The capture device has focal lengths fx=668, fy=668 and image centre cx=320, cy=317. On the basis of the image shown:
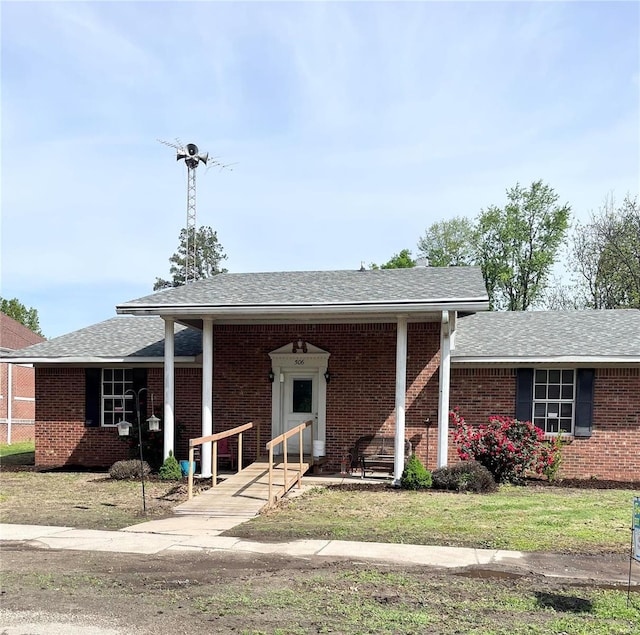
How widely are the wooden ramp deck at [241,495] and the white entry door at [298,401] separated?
193 centimetres

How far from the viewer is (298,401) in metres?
15.9

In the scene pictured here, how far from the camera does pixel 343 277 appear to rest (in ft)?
55.5

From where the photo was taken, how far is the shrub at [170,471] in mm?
13922

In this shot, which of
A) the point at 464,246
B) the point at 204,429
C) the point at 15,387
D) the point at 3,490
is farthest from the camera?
the point at 464,246

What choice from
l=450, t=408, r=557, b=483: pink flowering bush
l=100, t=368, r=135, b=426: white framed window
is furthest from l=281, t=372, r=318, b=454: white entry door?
l=100, t=368, r=135, b=426: white framed window

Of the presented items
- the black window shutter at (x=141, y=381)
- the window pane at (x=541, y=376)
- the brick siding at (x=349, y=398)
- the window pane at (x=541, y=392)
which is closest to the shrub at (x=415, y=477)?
the brick siding at (x=349, y=398)

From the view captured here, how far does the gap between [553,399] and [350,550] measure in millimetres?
8484

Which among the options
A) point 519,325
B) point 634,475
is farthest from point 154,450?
point 634,475

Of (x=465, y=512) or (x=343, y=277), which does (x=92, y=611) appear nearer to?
(x=465, y=512)

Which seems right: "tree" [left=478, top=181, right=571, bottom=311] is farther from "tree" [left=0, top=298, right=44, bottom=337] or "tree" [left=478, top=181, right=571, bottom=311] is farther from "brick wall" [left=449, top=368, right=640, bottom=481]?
"tree" [left=0, top=298, right=44, bottom=337]

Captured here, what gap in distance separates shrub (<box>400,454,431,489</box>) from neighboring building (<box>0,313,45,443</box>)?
20.3 meters

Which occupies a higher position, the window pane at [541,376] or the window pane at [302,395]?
the window pane at [541,376]

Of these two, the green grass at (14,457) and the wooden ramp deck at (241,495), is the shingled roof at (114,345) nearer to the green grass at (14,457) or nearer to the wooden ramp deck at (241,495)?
the green grass at (14,457)

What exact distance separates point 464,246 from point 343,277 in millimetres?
28268
